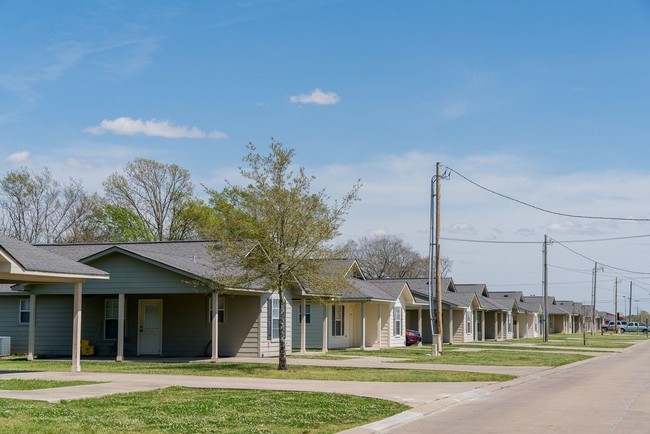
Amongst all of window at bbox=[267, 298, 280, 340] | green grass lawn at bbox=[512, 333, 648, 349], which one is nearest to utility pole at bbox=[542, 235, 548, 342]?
green grass lawn at bbox=[512, 333, 648, 349]

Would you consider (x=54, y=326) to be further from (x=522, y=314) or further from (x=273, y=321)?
(x=522, y=314)

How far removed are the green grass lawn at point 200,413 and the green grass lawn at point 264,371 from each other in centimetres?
590

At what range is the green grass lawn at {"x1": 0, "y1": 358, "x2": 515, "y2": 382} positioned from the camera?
23984 millimetres

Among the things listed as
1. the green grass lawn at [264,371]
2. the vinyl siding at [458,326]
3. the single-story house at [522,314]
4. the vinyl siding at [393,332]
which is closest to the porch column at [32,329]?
the green grass lawn at [264,371]

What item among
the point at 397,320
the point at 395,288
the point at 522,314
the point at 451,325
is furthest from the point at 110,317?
the point at 522,314

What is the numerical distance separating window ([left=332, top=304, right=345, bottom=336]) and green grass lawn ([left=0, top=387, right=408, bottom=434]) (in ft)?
88.7

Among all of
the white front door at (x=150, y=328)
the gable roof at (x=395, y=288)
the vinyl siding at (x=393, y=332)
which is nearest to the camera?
the white front door at (x=150, y=328)

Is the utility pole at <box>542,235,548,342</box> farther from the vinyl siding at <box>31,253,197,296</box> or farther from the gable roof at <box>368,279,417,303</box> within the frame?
the vinyl siding at <box>31,253,197,296</box>

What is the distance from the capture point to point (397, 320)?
50.7 m

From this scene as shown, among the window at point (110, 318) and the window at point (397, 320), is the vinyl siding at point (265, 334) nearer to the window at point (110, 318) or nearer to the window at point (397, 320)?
the window at point (110, 318)

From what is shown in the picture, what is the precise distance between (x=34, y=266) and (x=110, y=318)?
12.8m

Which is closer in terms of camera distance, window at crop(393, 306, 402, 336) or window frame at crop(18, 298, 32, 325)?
window frame at crop(18, 298, 32, 325)

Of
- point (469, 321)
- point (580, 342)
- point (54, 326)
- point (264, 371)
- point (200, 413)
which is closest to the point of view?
point (200, 413)

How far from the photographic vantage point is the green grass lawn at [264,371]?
2398 cm
